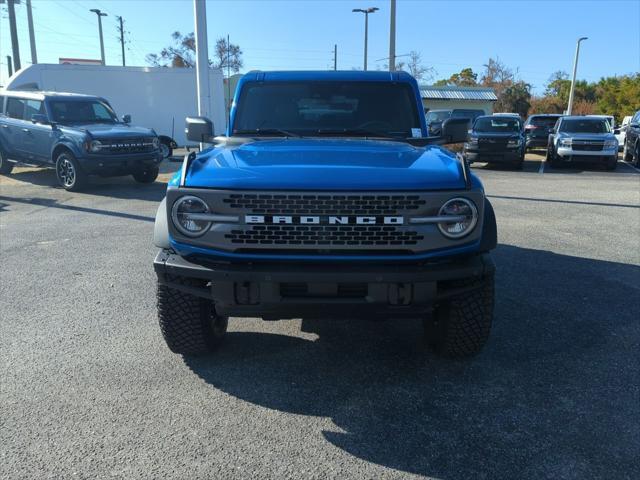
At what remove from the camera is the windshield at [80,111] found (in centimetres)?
1150

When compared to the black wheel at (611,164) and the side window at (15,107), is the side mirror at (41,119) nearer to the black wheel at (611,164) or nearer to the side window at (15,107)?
the side window at (15,107)

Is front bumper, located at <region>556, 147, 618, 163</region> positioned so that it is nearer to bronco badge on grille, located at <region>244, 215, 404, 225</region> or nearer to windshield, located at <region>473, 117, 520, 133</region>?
windshield, located at <region>473, 117, 520, 133</region>

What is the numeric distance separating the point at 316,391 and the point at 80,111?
1065 centimetres

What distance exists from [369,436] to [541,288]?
3.05m

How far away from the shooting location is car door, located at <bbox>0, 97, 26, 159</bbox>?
12164 millimetres

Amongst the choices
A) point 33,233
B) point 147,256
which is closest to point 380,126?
point 147,256

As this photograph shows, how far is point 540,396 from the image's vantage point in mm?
3203

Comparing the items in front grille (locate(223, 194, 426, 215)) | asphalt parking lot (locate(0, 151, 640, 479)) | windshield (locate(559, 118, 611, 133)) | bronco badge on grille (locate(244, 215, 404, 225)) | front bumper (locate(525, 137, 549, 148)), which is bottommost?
asphalt parking lot (locate(0, 151, 640, 479))

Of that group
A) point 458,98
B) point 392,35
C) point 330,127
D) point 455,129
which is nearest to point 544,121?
point 392,35

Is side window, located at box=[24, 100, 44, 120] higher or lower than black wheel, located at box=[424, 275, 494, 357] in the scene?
higher

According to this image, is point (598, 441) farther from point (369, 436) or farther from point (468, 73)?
point (468, 73)

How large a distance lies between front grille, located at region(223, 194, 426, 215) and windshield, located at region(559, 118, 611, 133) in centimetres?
1638

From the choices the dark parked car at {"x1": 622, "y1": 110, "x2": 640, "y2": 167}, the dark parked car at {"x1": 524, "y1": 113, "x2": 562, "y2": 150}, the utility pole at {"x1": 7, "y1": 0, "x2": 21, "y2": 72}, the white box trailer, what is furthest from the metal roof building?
the utility pole at {"x1": 7, "y1": 0, "x2": 21, "y2": 72}

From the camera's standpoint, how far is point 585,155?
16156 millimetres
